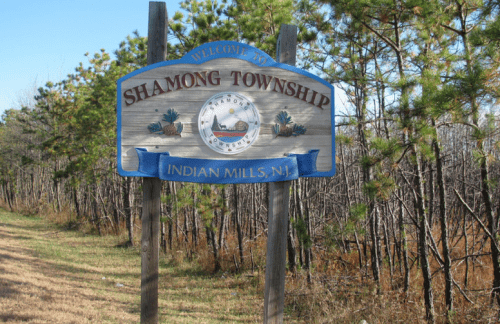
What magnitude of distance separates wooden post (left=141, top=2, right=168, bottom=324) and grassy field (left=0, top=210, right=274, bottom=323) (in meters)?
2.29

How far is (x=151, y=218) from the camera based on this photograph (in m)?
3.59

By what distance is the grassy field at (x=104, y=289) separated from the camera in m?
5.75

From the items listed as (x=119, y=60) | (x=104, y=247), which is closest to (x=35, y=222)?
(x=104, y=247)

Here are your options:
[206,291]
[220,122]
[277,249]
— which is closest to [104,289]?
[206,291]

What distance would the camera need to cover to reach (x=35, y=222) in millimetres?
20938

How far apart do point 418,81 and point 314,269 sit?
4.96 m

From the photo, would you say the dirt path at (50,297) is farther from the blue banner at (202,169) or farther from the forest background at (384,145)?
the blue banner at (202,169)

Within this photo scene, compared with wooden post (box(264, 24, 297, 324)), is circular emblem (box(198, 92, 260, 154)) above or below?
above

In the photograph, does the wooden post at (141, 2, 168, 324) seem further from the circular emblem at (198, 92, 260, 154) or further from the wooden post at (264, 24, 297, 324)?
the wooden post at (264, 24, 297, 324)

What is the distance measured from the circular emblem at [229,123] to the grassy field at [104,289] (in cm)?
354

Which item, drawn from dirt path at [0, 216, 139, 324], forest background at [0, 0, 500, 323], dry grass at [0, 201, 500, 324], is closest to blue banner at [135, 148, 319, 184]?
forest background at [0, 0, 500, 323]

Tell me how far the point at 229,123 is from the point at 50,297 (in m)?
5.09

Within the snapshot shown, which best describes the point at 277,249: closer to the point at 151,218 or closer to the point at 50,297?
the point at 151,218

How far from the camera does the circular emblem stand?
342 cm
